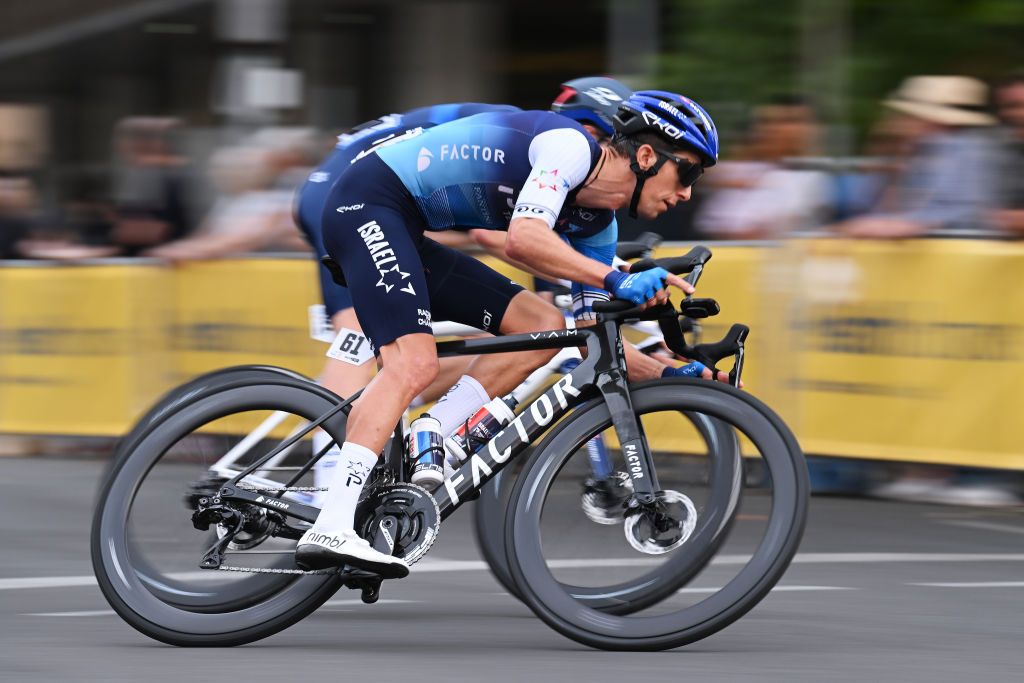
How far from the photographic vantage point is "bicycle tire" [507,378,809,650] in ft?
17.4

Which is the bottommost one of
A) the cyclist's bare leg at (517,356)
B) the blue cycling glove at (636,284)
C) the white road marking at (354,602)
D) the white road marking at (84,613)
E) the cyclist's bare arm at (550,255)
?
the white road marking at (354,602)

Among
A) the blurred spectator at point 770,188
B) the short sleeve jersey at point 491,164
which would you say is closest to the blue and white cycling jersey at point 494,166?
the short sleeve jersey at point 491,164

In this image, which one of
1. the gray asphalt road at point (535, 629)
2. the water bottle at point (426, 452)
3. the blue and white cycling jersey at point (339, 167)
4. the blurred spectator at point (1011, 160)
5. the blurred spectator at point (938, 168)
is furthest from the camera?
the blurred spectator at point (938, 168)

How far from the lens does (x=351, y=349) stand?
6.60 metres

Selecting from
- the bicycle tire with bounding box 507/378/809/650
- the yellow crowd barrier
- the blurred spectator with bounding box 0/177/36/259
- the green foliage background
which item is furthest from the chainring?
the blurred spectator with bounding box 0/177/36/259

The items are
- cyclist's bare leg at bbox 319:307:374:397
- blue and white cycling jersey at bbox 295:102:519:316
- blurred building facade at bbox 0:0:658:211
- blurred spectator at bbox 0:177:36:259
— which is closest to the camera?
cyclist's bare leg at bbox 319:307:374:397

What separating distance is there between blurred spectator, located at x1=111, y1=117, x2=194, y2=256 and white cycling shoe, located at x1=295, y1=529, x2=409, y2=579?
245 inches

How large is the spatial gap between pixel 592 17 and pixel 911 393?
7.29 metres

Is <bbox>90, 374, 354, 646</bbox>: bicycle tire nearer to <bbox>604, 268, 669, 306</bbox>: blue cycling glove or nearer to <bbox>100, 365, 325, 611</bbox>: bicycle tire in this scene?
<bbox>100, 365, 325, 611</bbox>: bicycle tire

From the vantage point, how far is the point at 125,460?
219 inches

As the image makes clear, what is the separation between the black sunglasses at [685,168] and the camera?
18.1 feet

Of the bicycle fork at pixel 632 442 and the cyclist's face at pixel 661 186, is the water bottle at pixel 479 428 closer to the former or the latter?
the bicycle fork at pixel 632 442

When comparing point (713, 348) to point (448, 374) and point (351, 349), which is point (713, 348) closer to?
point (448, 374)

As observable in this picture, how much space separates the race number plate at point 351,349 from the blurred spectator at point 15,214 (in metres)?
6.03
